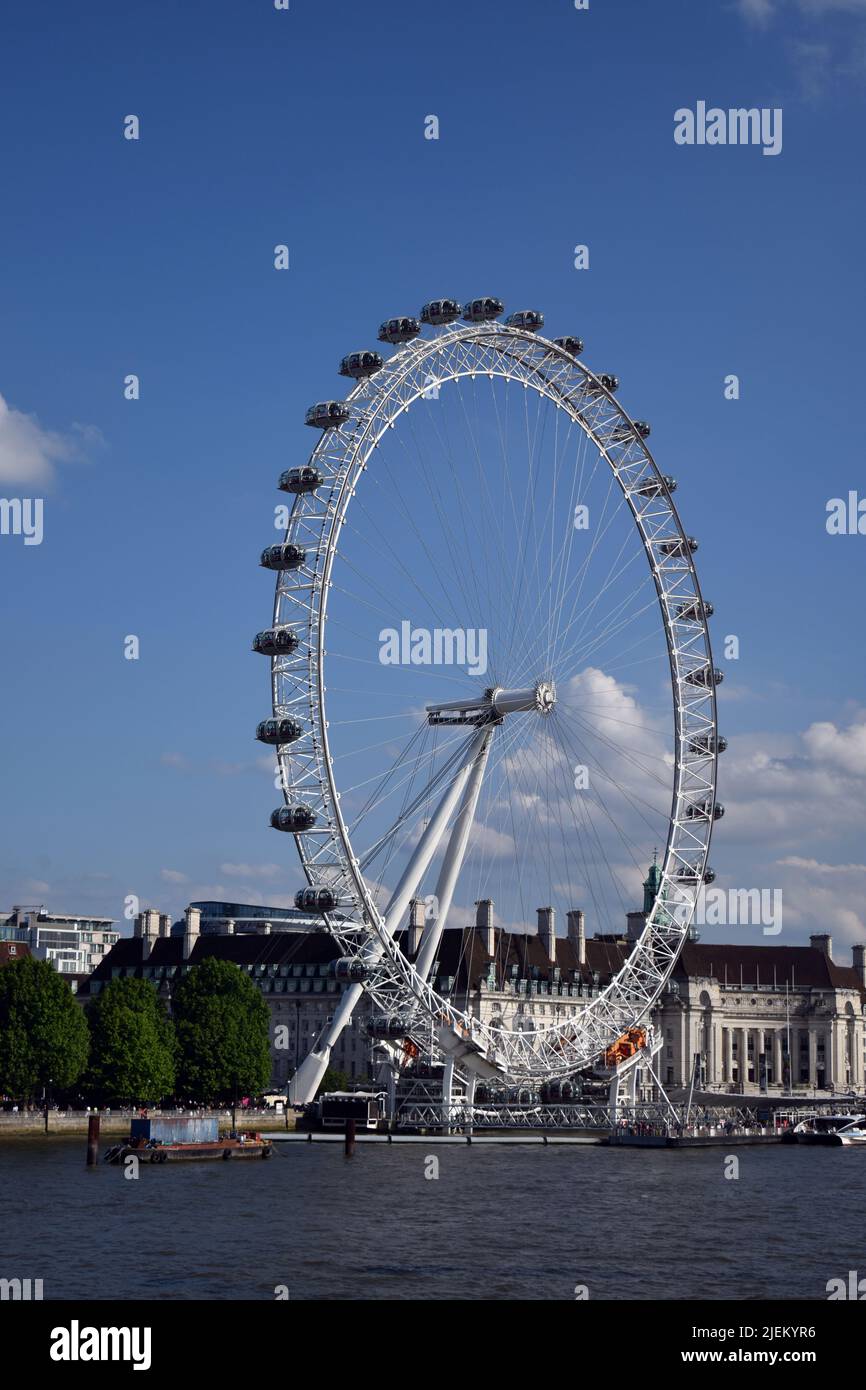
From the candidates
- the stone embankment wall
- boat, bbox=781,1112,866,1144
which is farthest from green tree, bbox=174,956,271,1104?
boat, bbox=781,1112,866,1144

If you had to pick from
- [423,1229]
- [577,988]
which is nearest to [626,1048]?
[577,988]

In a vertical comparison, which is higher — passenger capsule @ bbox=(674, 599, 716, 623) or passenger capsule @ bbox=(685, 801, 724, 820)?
passenger capsule @ bbox=(674, 599, 716, 623)

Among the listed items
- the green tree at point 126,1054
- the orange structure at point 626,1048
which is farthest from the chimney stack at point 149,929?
the orange structure at point 626,1048

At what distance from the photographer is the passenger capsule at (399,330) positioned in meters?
71.2

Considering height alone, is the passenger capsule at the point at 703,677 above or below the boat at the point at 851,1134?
above

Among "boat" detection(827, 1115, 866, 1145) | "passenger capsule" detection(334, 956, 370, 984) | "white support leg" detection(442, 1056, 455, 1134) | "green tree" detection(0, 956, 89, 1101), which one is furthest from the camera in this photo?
"boat" detection(827, 1115, 866, 1145)

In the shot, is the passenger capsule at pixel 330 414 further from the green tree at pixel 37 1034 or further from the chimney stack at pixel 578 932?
the chimney stack at pixel 578 932

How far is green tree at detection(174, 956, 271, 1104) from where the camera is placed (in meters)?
97.6

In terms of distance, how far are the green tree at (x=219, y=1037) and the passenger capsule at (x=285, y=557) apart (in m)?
36.0

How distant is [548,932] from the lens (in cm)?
13938

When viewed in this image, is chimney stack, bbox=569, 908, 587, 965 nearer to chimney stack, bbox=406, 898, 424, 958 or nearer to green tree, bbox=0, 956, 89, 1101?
chimney stack, bbox=406, 898, 424, 958

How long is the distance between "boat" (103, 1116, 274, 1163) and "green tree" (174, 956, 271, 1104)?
1904cm
